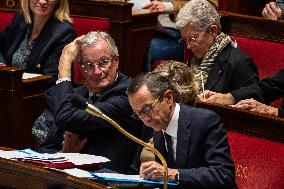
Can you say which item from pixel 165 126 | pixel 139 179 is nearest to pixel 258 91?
pixel 165 126

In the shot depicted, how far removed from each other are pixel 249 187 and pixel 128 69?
1.64m

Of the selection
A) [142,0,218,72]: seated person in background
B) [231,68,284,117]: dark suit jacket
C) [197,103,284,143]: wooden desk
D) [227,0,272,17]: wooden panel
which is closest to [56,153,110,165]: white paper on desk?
[197,103,284,143]: wooden desk

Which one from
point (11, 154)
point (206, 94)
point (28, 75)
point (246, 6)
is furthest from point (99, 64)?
point (246, 6)

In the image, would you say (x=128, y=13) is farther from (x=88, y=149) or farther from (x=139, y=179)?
(x=139, y=179)

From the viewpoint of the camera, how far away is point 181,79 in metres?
2.22

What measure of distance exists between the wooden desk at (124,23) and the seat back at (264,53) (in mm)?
689

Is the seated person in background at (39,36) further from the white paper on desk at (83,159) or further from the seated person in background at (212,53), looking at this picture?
the white paper on desk at (83,159)

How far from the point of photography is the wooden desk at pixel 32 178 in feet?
5.51

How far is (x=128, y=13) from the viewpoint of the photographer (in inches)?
149

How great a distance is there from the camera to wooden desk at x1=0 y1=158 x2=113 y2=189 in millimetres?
1680

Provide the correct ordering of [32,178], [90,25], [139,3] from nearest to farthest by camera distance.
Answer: [32,178] → [90,25] → [139,3]

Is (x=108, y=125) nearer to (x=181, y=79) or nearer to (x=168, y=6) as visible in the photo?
(x=181, y=79)

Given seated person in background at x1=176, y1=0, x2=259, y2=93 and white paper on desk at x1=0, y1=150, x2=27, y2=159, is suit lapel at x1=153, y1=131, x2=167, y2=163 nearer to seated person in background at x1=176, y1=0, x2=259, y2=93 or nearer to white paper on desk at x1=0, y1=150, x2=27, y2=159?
white paper on desk at x1=0, y1=150, x2=27, y2=159

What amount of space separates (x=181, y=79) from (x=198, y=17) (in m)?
0.74
